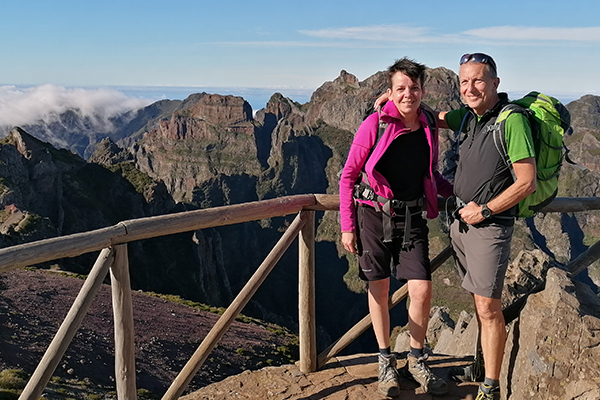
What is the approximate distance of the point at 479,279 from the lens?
413cm

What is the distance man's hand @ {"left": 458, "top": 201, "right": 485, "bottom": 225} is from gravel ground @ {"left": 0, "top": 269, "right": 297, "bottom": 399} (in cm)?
935

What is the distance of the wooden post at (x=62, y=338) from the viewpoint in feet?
11.5

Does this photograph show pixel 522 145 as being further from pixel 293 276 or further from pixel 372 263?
pixel 293 276

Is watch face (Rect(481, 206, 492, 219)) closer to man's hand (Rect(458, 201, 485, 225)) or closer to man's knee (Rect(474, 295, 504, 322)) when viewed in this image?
man's hand (Rect(458, 201, 485, 225))

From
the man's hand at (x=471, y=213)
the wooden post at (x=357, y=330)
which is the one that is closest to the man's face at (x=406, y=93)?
the man's hand at (x=471, y=213)

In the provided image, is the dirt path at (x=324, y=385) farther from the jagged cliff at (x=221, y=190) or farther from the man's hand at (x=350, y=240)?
the jagged cliff at (x=221, y=190)

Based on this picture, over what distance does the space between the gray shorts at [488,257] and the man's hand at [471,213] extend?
12 cm

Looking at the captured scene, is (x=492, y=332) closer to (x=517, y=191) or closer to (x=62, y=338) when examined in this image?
(x=517, y=191)

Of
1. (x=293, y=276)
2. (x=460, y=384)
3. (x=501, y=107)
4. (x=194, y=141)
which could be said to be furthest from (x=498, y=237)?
(x=194, y=141)

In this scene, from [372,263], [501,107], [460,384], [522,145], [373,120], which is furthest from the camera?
[460,384]

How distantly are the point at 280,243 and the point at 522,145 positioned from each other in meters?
2.60

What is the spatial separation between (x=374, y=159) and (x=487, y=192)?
1005 mm

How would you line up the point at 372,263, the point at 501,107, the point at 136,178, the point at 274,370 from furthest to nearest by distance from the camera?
the point at 136,178 < the point at 274,370 < the point at 372,263 < the point at 501,107

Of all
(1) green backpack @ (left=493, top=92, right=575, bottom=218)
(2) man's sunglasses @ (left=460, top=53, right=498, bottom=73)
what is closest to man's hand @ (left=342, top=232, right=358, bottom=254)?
(1) green backpack @ (left=493, top=92, right=575, bottom=218)
